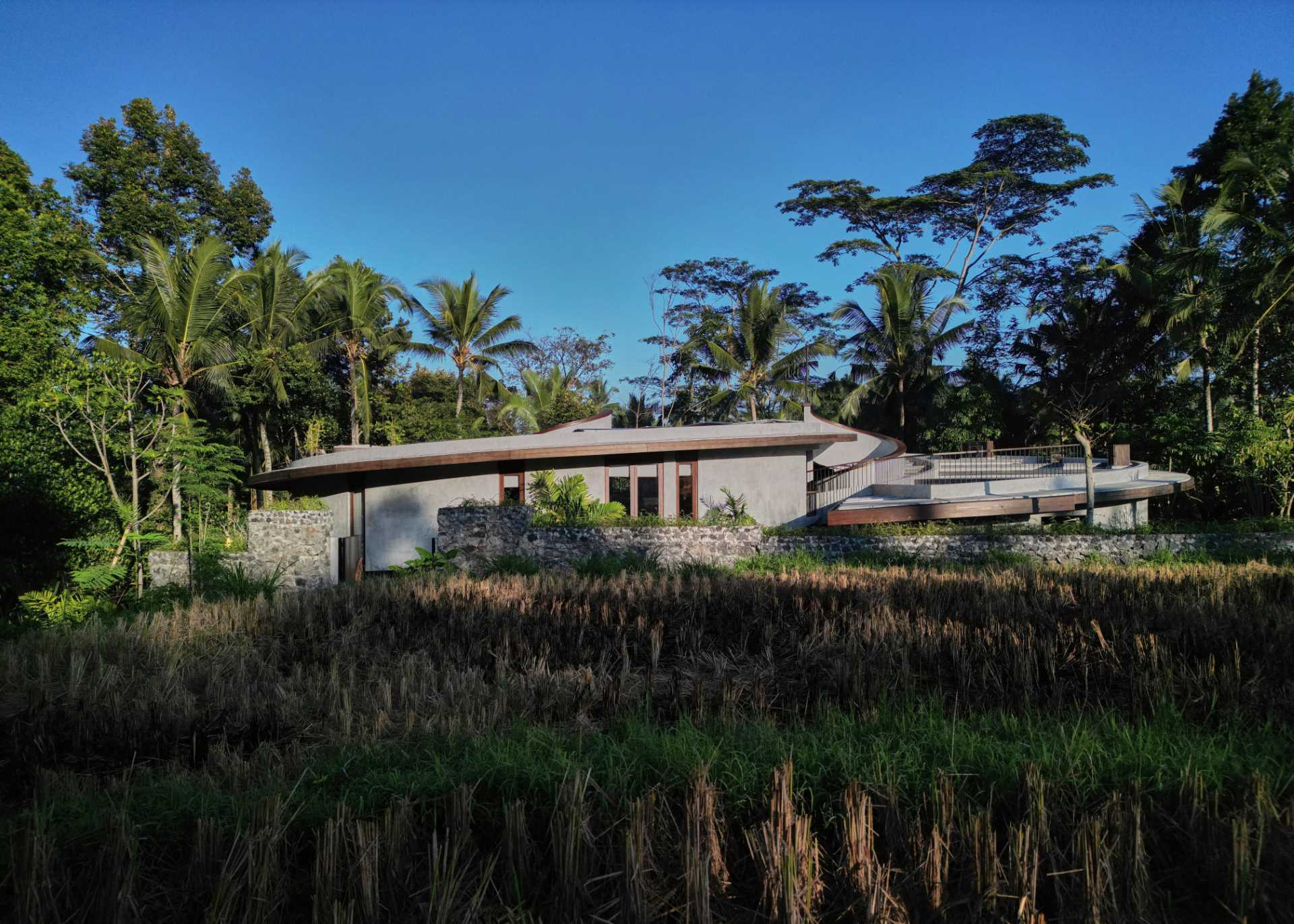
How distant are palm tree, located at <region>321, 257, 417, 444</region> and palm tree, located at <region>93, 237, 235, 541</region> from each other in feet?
14.1

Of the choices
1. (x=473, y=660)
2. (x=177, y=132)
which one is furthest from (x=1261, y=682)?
(x=177, y=132)

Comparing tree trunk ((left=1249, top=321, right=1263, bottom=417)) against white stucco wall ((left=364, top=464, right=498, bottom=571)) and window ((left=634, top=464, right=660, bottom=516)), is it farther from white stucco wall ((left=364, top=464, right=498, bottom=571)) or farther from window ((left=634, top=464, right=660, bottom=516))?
white stucco wall ((left=364, top=464, right=498, bottom=571))

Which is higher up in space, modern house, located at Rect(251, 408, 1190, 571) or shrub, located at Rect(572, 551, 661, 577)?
modern house, located at Rect(251, 408, 1190, 571)

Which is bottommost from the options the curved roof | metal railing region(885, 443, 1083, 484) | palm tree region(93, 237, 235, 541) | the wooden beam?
the wooden beam

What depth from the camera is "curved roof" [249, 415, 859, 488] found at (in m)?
16.7

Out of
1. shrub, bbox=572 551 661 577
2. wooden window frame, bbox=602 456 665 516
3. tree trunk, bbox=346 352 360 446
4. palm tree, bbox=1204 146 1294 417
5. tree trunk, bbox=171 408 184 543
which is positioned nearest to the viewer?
shrub, bbox=572 551 661 577

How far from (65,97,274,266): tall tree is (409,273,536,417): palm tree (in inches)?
311

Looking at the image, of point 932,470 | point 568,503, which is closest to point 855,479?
point 932,470

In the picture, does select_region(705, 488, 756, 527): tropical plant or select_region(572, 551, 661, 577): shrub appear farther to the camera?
select_region(705, 488, 756, 527): tropical plant

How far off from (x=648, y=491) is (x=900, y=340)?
1590 cm

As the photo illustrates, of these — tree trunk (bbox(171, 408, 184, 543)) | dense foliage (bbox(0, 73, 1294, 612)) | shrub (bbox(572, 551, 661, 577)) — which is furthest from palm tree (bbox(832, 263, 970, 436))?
tree trunk (bbox(171, 408, 184, 543))

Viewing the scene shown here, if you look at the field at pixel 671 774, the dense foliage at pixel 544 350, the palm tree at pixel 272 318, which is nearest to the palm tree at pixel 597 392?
the dense foliage at pixel 544 350

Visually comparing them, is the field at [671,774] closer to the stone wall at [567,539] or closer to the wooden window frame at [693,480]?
the stone wall at [567,539]

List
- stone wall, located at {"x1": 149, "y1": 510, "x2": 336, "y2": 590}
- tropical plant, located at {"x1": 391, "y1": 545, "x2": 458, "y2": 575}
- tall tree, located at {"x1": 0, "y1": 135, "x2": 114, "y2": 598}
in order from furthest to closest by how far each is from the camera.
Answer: stone wall, located at {"x1": 149, "y1": 510, "x2": 336, "y2": 590}, tall tree, located at {"x1": 0, "y1": 135, "x2": 114, "y2": 598}, tropical plant, located at {"x1": 391, "y1": 545, "x2": 458, "y2": 575}
